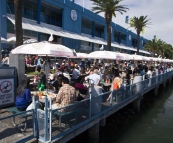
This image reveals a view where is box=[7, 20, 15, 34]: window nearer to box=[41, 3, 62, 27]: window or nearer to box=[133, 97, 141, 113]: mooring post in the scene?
box=[41, 3, 62, 27]: window

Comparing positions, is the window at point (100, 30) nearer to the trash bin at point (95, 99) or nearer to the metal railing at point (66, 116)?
the metal railing at point (66, 116)

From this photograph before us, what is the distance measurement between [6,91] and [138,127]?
305 inches

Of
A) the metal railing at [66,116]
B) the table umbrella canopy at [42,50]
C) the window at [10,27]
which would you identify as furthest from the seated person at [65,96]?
the window at [10,27]

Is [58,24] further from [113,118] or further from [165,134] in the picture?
[165,134]

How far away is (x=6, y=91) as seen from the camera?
21.2 feet

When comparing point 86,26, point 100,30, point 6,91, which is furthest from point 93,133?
point 100,30

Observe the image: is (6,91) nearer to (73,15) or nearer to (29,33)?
(29,33)

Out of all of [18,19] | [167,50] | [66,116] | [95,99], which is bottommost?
[66,116]

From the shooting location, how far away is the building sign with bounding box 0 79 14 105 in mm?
6343

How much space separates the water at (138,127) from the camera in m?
8.80

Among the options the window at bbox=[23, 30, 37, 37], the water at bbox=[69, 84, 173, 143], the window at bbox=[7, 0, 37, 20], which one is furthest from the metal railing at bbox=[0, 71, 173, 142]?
the window at bbox=[7, 0, 37, 20]

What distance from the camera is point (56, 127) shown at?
17.0 ft

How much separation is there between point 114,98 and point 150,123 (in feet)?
15.1

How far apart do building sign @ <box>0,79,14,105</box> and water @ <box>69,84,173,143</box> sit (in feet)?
10.1
